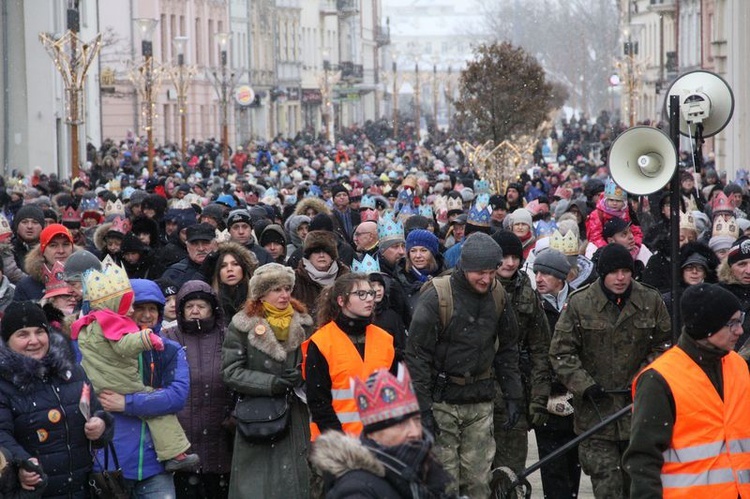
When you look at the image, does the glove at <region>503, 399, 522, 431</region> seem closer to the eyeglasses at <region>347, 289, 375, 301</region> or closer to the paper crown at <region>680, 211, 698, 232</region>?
the eyeglasses at <region>347, 289, 375, 301</region>

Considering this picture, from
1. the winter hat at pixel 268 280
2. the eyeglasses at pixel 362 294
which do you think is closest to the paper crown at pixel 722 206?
the winter hat at pixel 268 280

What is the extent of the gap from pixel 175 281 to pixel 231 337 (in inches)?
99.1

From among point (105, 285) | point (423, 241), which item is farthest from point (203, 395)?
point (423, 241)

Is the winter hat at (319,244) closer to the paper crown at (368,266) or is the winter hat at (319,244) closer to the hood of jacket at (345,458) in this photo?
the paper crown at (368,266)

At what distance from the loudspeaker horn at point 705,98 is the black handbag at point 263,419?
3007 mm

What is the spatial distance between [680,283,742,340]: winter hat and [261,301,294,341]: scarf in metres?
2.74

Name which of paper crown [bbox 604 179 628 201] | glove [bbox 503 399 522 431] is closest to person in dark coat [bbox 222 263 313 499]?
glove [bbox 503 399 522 431]

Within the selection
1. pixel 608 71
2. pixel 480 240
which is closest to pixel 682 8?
pixel 480 240

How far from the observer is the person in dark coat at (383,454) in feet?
14.9

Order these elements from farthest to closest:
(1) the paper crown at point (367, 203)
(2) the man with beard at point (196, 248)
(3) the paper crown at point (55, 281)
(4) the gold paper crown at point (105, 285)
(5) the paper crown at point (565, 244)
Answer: (1) the paper crown at point (367, 203) < (2) the man with beard at point (196, 248) < (5) the paper crown at point (565, 244) < (3) the paper crown at point (55, 281) < (4) the gold paper crown at point (105, 285)

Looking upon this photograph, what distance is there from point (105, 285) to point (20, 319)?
0.94 m

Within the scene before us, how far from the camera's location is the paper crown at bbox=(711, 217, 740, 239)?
1190 centimetres

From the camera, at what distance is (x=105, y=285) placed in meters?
7.67

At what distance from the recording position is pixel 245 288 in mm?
9742
